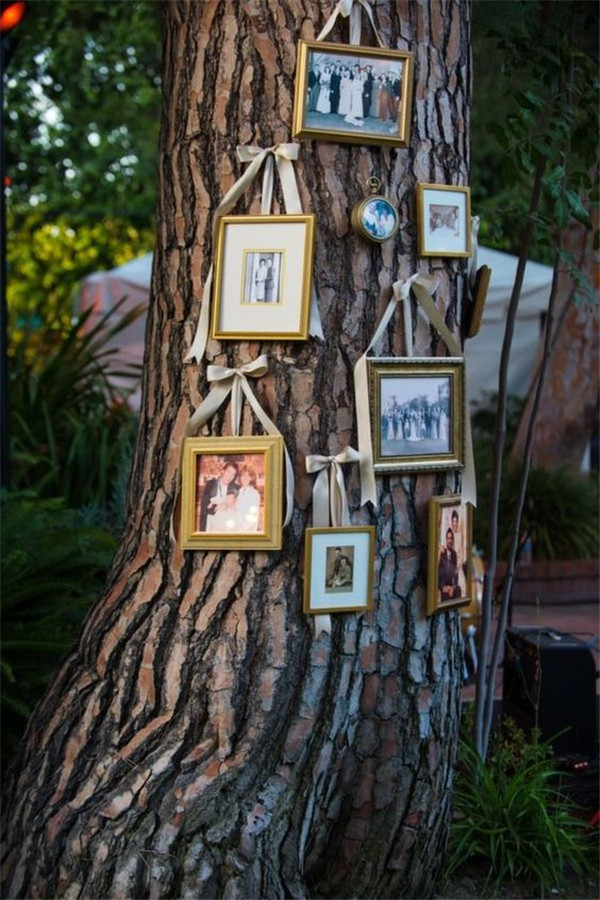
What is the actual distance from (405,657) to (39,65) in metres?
15.2

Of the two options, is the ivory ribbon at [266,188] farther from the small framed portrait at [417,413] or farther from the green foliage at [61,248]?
the green foliage at [61,248]

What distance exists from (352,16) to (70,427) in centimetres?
477

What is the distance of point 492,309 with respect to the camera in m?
10.9

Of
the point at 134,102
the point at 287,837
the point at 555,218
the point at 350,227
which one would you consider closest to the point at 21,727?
the point at 287,837

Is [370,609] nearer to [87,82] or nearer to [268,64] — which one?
[268,64]

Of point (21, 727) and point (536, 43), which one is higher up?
point (536, 43)

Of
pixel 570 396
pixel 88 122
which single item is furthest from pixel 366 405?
pixel 88 122

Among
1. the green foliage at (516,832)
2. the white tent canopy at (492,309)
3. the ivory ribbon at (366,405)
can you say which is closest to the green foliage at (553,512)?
the white tent canopy at (492,309)

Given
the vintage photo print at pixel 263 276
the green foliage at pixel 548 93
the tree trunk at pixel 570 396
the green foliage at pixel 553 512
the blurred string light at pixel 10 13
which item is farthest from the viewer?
the tree trunk at pixel 570 396

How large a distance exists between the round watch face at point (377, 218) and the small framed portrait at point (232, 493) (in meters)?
0.60

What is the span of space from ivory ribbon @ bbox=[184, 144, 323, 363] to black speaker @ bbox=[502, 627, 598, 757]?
1.98 m

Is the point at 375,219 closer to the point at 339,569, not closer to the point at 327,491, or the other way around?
the point at 327,491

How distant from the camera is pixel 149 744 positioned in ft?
9.95

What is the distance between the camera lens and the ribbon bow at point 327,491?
121 inches
